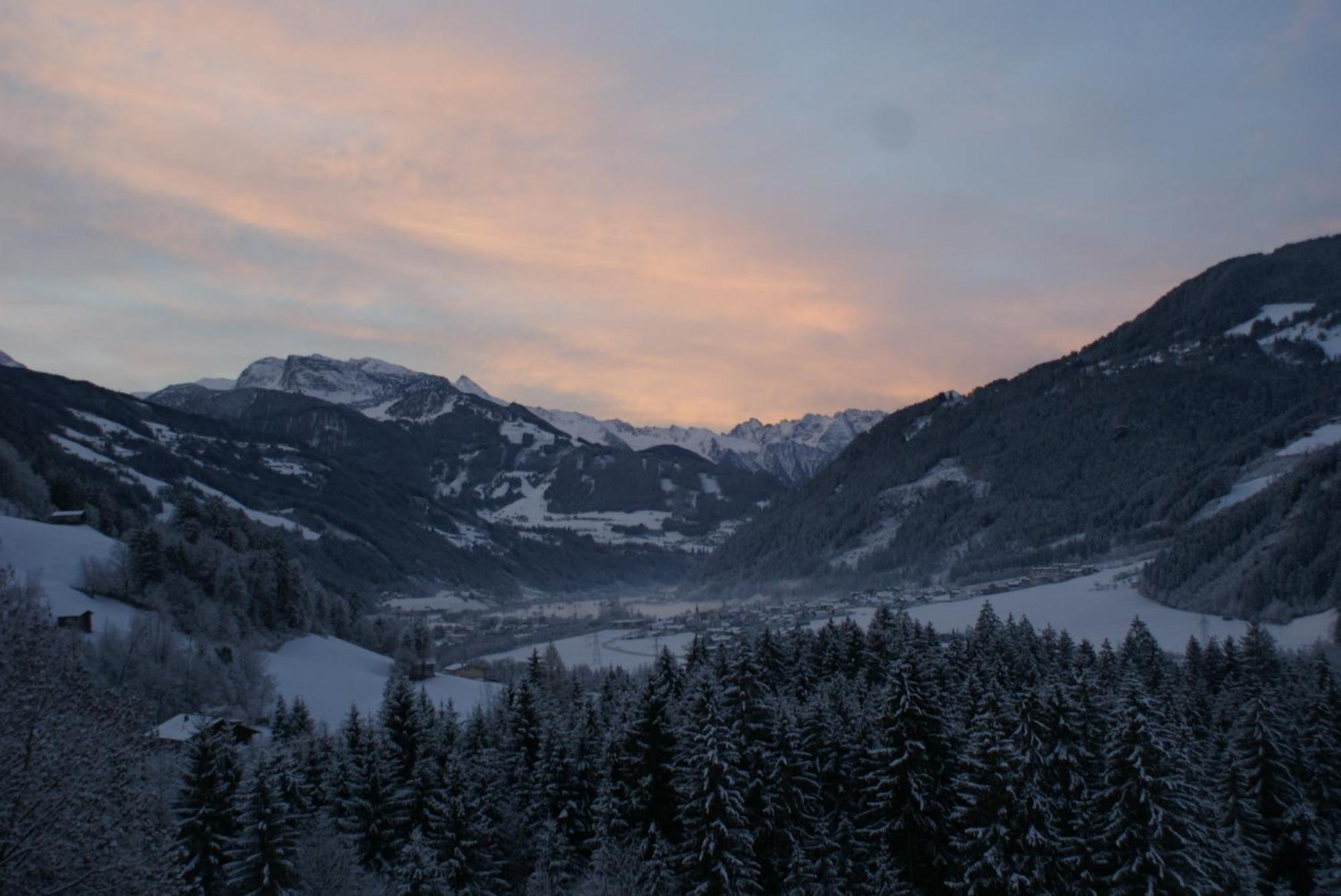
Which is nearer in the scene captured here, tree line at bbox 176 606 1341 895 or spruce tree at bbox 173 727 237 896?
spruce tree at bbox 173 727 237 896

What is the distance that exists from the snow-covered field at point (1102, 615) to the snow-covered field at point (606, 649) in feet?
123

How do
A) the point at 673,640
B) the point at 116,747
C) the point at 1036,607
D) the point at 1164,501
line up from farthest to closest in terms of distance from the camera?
1. the point at 1164,501
2. the point at 673,640
3. the point at 1036,607
4. the point at 116,747

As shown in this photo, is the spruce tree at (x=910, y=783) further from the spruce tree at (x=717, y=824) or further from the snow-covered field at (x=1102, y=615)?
the snow-covered field at (x=1102, y=615)

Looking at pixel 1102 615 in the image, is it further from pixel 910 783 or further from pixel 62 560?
pixel 62 560

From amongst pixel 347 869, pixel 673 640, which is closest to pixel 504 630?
pixel 673 640

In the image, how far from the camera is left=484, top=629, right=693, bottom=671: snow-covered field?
139125 millimetres

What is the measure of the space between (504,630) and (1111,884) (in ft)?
556

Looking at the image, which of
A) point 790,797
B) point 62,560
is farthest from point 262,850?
point 62,560

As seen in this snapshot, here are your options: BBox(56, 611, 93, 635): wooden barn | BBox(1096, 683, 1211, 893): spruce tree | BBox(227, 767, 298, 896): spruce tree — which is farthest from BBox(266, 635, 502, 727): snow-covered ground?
BBox(1096, 683, 1211, 893): spruce tree

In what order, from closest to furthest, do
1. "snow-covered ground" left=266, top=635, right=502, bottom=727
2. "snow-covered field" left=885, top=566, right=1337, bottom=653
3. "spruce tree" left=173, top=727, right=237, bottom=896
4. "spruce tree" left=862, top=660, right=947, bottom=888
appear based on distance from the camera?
"spruce tree" left=173, top=727, right=237, bottom=896 < "spruce tree" left=862, top=660, right=947, bottom=888 < "snow-covered ground" left=266, top=635, right=502, bottom=727 < "snow-covered field" left=885, top=566, right=1337, bottom=653

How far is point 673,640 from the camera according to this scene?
163 m

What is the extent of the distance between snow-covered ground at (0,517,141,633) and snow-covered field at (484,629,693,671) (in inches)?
2428

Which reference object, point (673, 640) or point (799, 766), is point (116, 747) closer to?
point (799, 766)

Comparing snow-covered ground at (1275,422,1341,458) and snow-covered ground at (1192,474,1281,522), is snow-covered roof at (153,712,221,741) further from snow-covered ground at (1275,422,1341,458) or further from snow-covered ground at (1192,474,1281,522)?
snow-covered ground at (1275,422,1341,458)
